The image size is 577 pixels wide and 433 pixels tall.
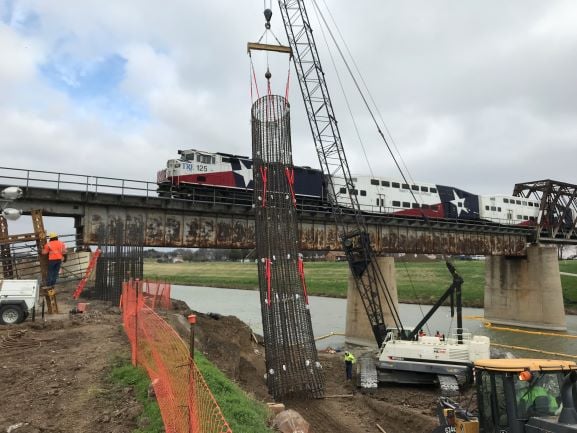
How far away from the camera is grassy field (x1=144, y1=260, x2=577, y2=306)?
63291mm

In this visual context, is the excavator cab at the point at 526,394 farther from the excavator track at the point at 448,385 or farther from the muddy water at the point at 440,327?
the muddy water at the point at 440,327

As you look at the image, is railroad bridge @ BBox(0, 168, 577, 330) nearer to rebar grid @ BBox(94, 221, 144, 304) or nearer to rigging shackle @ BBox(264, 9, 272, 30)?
rebar grid @ BBox(94, 221, 144, 304)

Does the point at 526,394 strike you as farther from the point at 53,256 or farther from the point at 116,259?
the point at 116,259

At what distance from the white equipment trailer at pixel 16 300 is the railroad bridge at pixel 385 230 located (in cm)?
830

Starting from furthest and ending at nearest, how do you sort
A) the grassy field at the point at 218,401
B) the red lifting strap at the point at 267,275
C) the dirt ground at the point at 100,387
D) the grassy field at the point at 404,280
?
the grassy field at the point at 404,280 < the red lifting strap at the point at 267,275 < the dirt ground at the point at 100,387 < the grassy field at the point at 218,401

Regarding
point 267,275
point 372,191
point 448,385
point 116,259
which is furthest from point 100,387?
point 372,191

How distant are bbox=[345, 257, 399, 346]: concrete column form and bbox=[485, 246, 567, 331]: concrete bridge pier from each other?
62.5 feet

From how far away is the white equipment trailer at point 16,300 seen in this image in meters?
14.5

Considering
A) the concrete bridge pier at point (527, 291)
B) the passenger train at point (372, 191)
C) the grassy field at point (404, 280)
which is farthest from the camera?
the grassy field at point (404, 280)

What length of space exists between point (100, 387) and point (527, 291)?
4571cm

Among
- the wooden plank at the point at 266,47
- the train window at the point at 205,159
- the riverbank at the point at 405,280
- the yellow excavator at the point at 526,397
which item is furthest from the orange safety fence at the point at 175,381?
the riverbank at the point at 405,280

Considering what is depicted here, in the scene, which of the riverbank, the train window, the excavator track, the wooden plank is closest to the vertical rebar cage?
the excavator track

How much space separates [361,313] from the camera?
107 feet

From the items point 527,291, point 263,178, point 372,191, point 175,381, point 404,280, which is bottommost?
point 404,280
